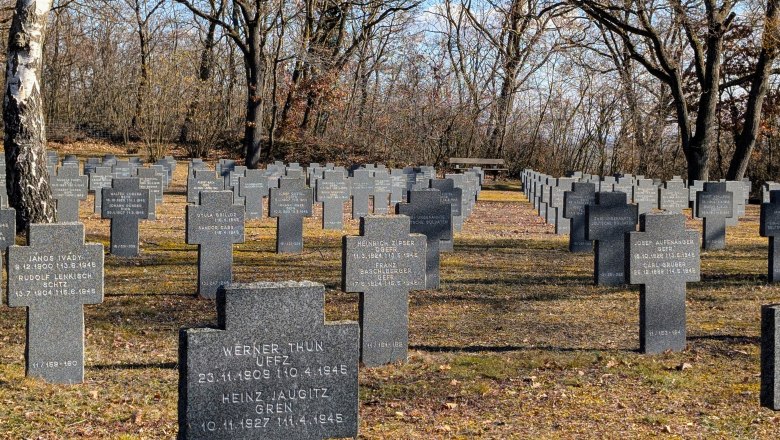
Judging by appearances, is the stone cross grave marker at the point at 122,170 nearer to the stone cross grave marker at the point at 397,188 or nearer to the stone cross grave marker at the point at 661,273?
the stone cross grave marker at the point at 397,188

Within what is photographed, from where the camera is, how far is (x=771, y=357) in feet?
17.7

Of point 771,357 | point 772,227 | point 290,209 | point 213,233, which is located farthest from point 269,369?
point 290,209

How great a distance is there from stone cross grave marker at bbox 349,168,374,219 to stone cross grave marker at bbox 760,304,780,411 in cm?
1745

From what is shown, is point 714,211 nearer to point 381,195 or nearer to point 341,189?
point 341,189

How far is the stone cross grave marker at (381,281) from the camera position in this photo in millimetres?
8836

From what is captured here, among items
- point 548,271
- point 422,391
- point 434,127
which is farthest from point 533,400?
point 434,127

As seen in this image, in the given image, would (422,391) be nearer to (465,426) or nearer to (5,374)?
(465,426)

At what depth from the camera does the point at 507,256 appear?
16844mm

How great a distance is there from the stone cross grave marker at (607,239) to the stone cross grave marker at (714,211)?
4438mm

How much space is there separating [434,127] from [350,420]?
44450mm

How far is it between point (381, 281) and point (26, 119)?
814 cm

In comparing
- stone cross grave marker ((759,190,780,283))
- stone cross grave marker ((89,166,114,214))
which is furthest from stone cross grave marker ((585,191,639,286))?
stone cross grave marker ((89,166,114,214))

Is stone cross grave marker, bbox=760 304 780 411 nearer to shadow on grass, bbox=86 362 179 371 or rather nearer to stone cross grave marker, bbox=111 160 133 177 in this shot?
shadow on grass, bbox=86 362 179 371

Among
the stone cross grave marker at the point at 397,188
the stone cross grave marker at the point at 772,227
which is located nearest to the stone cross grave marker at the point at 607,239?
the stone cross grave marker at the point at 772,227
